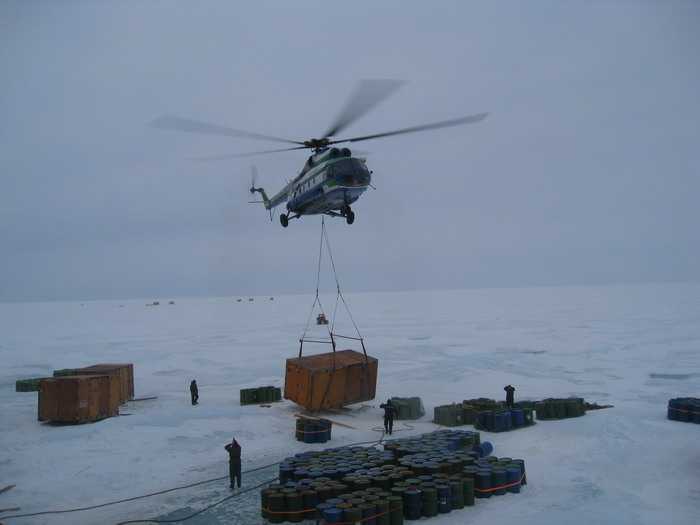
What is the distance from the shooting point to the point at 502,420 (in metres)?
19.1

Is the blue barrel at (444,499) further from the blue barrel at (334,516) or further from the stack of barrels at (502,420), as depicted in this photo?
the stack of barrels at (502,420)

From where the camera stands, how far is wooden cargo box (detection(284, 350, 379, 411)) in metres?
21.0

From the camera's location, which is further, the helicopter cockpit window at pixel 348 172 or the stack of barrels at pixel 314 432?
the helicopter cockpit window at pixel 348 172

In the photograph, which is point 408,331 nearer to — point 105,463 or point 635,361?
point 635,361

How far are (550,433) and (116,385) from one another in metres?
16.4

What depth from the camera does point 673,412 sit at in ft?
66.1

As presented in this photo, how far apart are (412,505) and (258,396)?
13518mm

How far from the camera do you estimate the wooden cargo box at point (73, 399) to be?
20.5m

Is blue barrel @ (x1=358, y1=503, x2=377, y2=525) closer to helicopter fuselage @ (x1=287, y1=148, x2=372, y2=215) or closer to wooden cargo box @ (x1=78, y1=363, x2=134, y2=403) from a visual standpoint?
helicopter fuselage @ (x1=287, y1=148, x2=372, y2=215)

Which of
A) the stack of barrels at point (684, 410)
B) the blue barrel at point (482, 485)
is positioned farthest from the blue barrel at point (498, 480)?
the stack of barrels at point (684, 410)

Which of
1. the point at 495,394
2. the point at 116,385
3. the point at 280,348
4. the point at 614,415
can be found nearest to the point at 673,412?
the point at 614,415

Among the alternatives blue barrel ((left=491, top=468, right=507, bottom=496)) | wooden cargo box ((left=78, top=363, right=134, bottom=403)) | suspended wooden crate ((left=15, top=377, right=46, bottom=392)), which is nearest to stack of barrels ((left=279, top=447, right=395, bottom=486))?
blue barrel ((left=491, top=468, right=507, bottom=496))

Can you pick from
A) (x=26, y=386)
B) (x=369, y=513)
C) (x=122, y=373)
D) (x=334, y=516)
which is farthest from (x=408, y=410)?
(x=26, y=386)

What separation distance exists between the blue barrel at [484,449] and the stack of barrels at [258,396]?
10.8m
